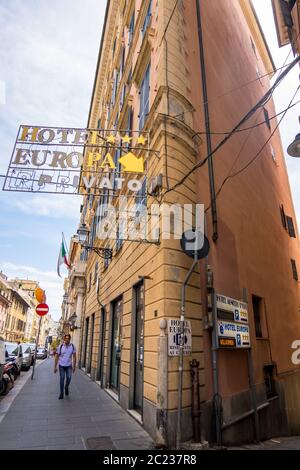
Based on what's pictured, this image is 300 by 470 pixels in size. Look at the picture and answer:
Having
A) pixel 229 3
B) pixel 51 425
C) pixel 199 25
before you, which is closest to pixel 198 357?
pixel 51 425

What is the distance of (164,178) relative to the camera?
6.80m

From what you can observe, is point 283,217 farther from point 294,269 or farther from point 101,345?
point 101,345

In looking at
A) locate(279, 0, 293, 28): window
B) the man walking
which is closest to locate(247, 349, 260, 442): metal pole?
the man walking

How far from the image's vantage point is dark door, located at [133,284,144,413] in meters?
7.14

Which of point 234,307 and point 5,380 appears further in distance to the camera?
point 5,380

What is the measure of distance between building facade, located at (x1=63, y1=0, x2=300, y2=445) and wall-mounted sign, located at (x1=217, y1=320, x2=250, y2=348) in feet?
0.81

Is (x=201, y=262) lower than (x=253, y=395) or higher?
higher

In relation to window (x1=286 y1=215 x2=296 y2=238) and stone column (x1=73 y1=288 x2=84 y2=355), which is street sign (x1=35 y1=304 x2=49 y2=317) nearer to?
stone column (x1=73 y1=288 x2=84 y2=355)

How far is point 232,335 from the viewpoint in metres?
6.61

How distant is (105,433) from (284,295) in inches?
345

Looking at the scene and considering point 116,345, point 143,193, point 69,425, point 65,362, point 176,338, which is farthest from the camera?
point 116,345

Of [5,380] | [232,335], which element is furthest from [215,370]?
[5,380]

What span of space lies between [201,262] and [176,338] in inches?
75.4
